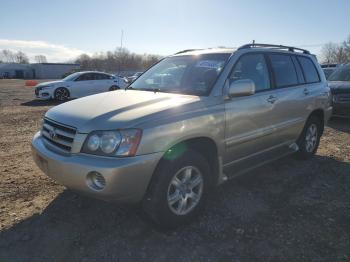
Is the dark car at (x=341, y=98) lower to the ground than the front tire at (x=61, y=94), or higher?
higher

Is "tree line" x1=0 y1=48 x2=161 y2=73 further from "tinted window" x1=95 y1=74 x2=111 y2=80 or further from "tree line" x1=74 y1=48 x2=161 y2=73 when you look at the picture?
"tinted window" x1=95 y1=74 x2=111 y2=80

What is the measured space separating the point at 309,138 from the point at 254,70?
228 cm

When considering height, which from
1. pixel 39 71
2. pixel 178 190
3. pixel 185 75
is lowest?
pixel 39 71

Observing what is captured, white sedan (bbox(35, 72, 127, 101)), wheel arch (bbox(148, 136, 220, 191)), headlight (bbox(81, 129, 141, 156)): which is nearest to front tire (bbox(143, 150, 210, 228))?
wheel arch (bbox(148, 136, 220, 191))

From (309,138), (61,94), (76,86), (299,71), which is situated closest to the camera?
(299,71)

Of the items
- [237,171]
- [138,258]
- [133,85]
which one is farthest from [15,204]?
[237,171]

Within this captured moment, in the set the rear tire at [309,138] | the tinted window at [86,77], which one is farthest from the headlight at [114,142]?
the tinted window at [86,77]

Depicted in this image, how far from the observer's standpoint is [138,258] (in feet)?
10.4

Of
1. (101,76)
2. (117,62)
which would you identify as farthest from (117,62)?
(101,76)

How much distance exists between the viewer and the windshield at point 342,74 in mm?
10799

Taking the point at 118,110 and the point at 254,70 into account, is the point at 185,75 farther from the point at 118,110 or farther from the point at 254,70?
the point at 118,110

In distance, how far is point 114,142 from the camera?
10.3 ft

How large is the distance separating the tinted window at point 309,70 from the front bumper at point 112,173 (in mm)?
3716

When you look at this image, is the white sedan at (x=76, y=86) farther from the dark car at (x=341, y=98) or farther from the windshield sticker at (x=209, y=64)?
the windshield sticker at (x=209, y=64)
